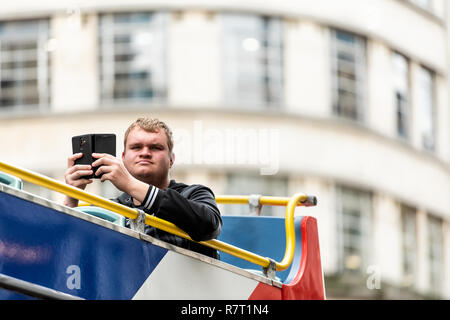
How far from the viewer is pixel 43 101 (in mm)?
24062

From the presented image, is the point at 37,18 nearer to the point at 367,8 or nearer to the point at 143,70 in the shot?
the point at 143,70

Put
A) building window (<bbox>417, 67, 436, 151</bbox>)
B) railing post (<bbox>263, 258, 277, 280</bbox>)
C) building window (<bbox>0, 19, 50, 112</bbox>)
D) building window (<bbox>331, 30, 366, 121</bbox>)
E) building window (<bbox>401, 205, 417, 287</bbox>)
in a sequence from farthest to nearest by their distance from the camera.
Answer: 1. building window (<bbox>417, 67, 436, 151</bbox>)
2. building window (<bbox>401, 205, 417, 287</bbox>)
3. building window (<bbox>331, 30, 366, 121</bbox>)
4. building window (<bbox>0, 19, 50, 112</bbox>)
5. railing post (<bbox>263, 258, 277, 280</bbox>)

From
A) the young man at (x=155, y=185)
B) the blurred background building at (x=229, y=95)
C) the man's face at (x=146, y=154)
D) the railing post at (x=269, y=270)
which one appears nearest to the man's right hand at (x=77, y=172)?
the young man at (x=155, y=185)

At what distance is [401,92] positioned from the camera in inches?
Result: 1043

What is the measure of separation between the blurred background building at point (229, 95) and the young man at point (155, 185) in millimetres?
16273

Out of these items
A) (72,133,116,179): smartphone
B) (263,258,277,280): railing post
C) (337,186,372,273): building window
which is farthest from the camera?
(337,186,372,273): building window

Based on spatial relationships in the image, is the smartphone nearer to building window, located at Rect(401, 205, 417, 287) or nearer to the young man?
the young man

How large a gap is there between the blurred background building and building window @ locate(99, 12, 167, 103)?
1.0 inches

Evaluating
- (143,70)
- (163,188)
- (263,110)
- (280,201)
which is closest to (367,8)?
(263,110)

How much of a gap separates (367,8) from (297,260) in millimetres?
18640

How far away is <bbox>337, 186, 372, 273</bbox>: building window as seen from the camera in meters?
24.2

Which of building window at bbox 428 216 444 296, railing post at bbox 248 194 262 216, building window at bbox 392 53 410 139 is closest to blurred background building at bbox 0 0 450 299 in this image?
building window at bbox 392 53 410 139

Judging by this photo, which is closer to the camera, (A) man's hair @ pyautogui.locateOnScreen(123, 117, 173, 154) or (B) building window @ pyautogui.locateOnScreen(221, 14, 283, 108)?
(A) man's hair @ pyautogui.locateOnScreen(123, 117, 173, 154)

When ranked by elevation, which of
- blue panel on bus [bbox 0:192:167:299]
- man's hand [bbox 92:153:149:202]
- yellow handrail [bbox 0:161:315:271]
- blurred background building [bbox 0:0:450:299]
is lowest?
blue panel on bus [bbox 0:192:167:299]
